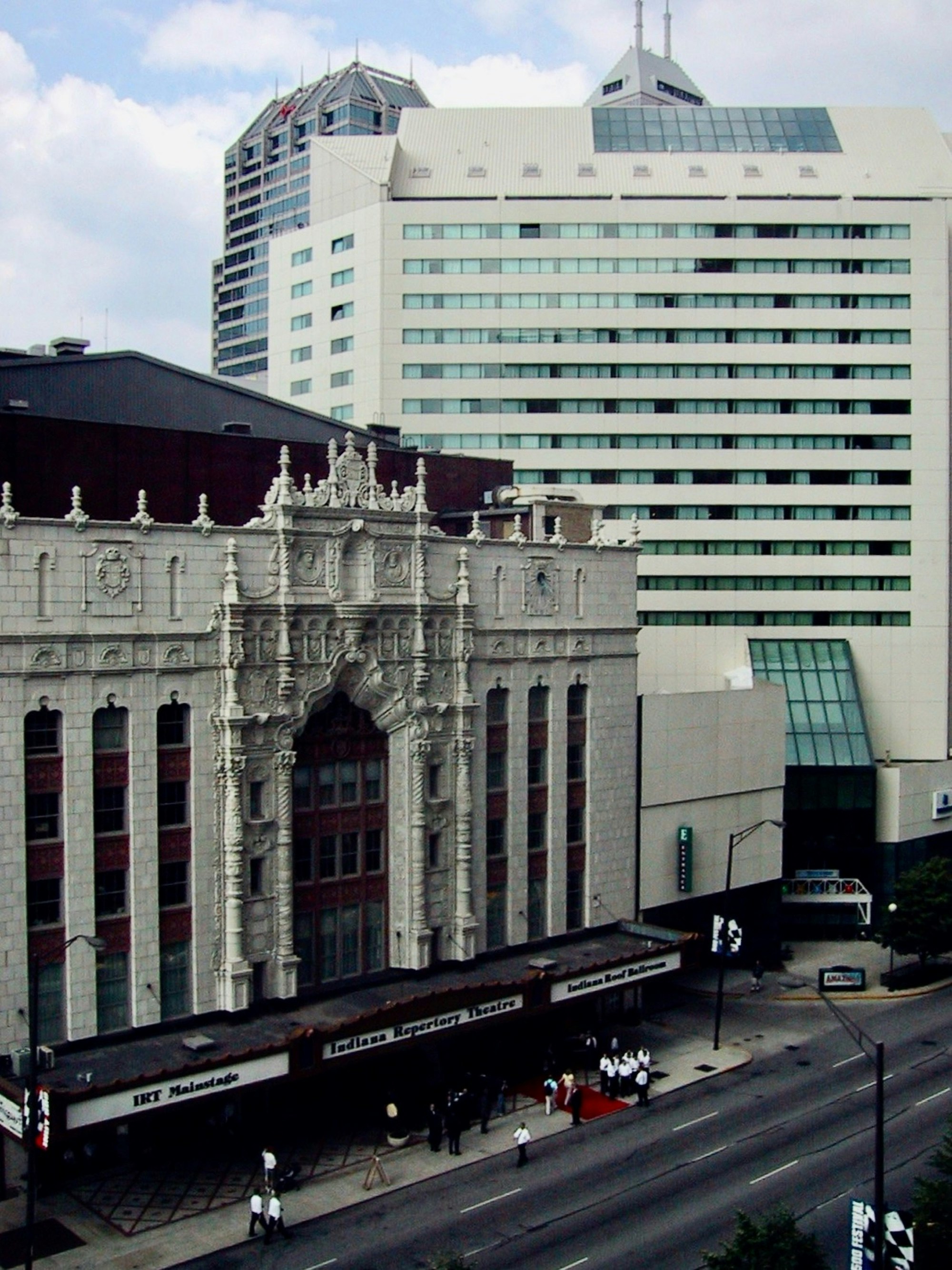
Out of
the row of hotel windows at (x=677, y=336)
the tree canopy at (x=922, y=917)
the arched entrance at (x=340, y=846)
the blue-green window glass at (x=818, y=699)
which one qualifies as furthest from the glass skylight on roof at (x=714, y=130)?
the arched entrance at (x=340, y=846)

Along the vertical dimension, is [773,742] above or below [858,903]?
above

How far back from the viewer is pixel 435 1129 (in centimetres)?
4603

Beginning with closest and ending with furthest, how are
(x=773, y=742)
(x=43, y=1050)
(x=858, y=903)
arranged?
(x=43, y=1050) < (x=773, y=742) < (x=858, y=903)

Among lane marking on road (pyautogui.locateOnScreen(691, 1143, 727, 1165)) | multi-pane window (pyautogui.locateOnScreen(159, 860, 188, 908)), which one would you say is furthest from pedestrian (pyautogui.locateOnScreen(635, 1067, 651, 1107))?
multi-pane window (pyautogui.locateOnScreen(159, 860, 188, 908))

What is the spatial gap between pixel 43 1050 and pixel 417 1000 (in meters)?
11.9

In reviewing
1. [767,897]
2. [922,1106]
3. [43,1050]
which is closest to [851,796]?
[767,897]

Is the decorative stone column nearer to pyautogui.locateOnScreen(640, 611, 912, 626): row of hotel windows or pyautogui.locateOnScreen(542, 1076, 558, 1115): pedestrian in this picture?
pyautogui.locateOnScreen(542, 1076, 558, 1115): pedestrian

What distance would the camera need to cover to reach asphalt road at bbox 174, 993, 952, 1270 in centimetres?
3878

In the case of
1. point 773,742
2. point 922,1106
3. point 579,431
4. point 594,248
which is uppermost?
point 594,248

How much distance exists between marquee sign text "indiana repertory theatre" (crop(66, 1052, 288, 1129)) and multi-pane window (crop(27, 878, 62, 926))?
592 centimetres

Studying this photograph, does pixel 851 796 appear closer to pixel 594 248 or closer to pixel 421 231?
pixel 594 248

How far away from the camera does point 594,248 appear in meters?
88.7

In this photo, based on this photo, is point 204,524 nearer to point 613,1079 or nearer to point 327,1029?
point 327,1029

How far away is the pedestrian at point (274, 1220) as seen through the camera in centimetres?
3912
